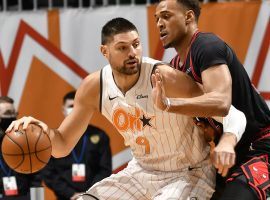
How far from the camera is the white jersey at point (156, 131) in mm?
4465

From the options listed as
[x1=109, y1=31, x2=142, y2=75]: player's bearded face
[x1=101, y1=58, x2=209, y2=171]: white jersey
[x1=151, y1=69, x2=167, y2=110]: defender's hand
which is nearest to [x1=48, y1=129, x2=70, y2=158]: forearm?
[x1=101, y1=58, x2=209, y2=171]: white jersey

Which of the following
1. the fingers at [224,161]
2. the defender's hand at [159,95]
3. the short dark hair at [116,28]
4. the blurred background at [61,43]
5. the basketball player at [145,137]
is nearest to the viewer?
the fingers at [224,161]

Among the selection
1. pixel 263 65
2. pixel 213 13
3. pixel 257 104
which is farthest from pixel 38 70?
pixel 257 104

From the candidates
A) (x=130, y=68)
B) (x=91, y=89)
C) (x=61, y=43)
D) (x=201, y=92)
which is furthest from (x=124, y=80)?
(x=61, y=43)

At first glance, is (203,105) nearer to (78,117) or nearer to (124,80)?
(124,80)

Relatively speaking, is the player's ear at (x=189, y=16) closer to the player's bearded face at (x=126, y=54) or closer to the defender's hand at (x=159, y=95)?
the player's bearded face at (x=126, y=54)

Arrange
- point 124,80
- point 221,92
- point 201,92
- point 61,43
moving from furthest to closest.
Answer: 1. point 61,43
2. point 124,80
3. point 201,92
4. point 221,92

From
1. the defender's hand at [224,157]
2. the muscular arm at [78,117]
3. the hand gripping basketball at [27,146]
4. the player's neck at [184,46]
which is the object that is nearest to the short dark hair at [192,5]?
the player's neck at [184,46]

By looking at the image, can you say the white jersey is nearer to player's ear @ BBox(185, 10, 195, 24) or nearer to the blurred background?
player's ear @ BBox(185, 10, 195, 24)

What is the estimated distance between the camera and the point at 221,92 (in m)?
4.07

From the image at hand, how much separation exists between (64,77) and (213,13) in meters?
2.00

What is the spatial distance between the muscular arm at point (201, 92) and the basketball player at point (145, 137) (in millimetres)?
163

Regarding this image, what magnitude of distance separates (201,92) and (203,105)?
0.33 metres

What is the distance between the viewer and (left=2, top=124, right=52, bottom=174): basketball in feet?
14.8
